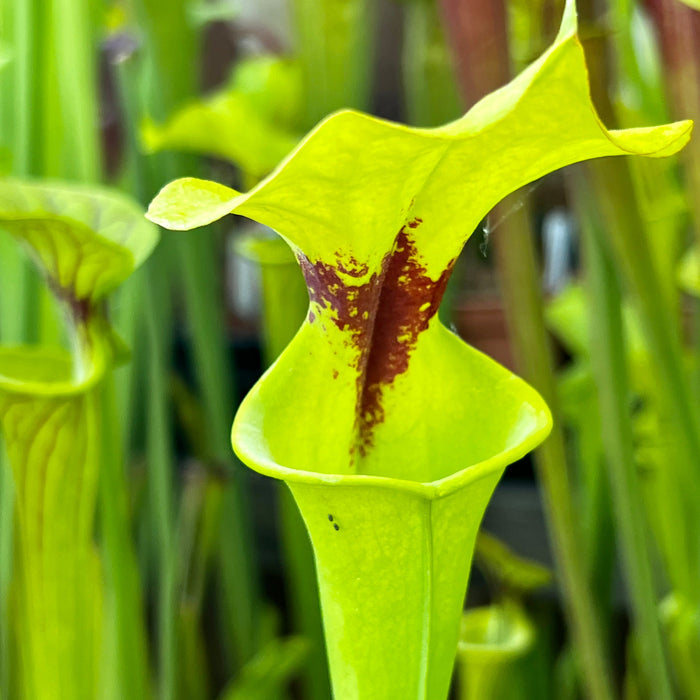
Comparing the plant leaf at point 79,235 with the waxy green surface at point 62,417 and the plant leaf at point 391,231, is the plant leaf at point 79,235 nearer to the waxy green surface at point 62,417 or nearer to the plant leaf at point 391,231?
the waxy green surface at point 62,417

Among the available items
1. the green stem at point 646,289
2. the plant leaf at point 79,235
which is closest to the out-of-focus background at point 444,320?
the green stem at point 646,289

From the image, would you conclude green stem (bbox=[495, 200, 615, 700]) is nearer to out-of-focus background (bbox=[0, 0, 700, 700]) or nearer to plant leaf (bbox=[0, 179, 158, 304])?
out-of-focus background (bbox=[0, 0, 700, 700])

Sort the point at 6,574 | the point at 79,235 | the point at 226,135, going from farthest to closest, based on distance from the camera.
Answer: the point at 226,135, the point at 6,574, the point at 79,235

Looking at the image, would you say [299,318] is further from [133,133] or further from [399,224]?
[399,224]

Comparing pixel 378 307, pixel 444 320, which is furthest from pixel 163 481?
pixel 378 307

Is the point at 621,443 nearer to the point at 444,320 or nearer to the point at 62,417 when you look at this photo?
the point at 444,320

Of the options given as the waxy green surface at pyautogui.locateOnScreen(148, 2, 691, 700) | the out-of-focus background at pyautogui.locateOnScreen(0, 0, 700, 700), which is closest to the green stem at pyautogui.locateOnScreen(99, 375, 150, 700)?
the out-of-focus background at pyautogui.locateOnScreen(0, 0, 700, 700)
